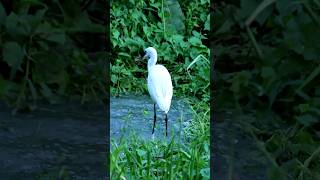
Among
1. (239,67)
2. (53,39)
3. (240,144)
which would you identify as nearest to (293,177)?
(240,144)

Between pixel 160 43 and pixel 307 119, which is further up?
pixel 160 43

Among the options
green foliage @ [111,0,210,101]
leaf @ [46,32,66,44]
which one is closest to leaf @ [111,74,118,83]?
green foliage @ [111,0,210,101]

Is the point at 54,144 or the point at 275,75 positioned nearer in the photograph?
the point at 275,75

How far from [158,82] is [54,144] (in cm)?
29

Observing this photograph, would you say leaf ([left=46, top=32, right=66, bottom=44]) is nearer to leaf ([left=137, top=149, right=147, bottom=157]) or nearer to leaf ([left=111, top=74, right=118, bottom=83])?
leaf ([left=111, top=74, right=118, bottom=83])

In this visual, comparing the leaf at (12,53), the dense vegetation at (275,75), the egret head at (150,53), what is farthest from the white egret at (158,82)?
the leaf at (12,53)

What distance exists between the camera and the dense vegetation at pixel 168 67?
142 cm

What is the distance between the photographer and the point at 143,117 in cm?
148

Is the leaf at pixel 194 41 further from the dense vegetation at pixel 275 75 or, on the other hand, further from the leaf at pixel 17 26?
the leaf at pixel 17 26

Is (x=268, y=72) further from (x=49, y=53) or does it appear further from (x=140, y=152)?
(x=49, y=53)

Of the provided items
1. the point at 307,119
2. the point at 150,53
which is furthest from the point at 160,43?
the point at 307,119

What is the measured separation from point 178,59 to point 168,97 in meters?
0.08

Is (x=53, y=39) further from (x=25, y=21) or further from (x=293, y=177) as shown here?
(x=293, y=177)

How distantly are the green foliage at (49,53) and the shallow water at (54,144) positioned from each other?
0.05 m
